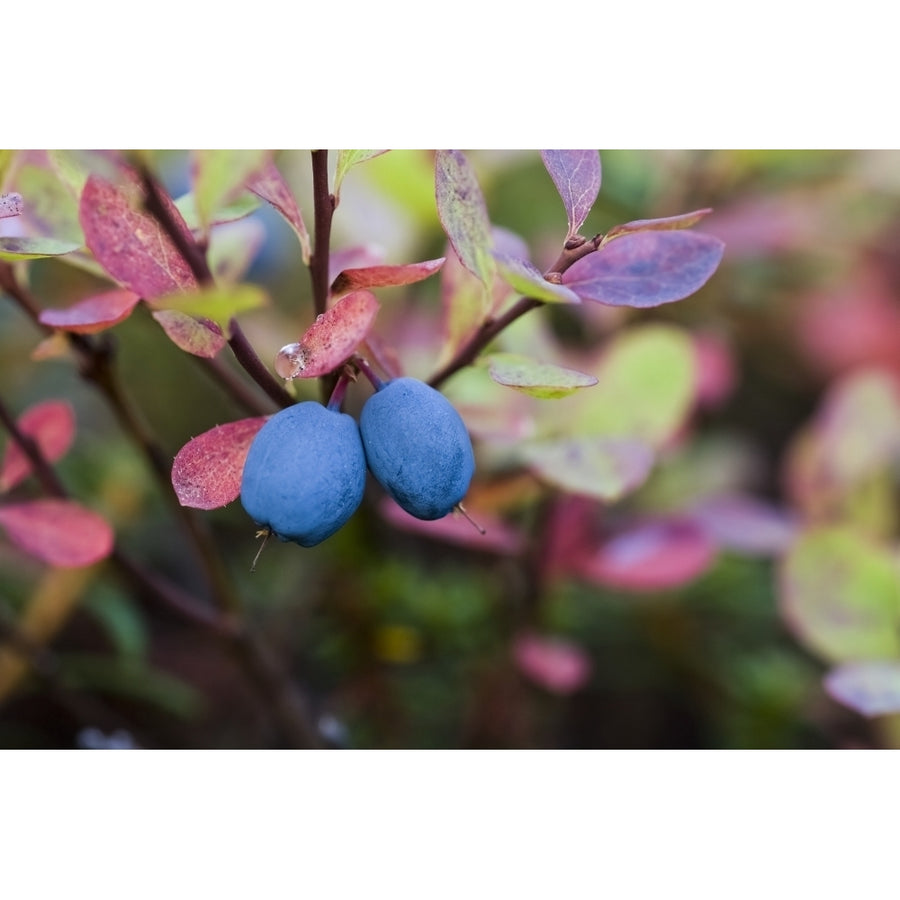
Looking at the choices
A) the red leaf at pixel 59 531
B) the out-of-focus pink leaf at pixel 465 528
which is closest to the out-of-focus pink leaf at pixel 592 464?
the out-of-focus pink leaf at pixel 465 528

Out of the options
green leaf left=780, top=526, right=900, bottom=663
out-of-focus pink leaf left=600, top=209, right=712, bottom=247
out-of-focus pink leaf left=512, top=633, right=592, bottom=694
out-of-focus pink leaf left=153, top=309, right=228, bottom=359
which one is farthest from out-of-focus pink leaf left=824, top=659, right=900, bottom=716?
out-of-focus pink leaf left=153, top=309, right=228, bottom=359

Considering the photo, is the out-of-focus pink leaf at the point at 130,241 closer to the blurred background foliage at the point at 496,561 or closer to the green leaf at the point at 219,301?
the green leaf at the point at 219,301

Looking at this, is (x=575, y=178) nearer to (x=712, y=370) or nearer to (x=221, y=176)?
(x=221, y=176)

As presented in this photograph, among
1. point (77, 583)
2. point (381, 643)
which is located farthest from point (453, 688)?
point (77, 583)

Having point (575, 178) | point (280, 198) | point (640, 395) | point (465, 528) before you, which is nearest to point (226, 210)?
point (280, 198)

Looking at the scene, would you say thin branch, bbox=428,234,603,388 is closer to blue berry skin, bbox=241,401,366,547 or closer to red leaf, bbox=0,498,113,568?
blue berry skin, bbox=241,401,366,547

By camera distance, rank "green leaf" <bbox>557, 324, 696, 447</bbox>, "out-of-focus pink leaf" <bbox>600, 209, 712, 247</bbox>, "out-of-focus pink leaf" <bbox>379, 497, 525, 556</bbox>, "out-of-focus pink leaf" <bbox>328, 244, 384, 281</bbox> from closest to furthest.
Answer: "out-of-focus pink leaf" <bbox>600, 209, 712, 247</bbox>
"out-of-focus pink leaf" <bbox>328, 244, 384, 281</bbox>
"out-of-focus pink leaf" <bbox>379, 497, 525, 556</bbox>
"green leaf" <bbox>557, 324, 696, 447</bbox>

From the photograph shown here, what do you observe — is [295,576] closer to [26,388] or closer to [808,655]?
[26,388]
